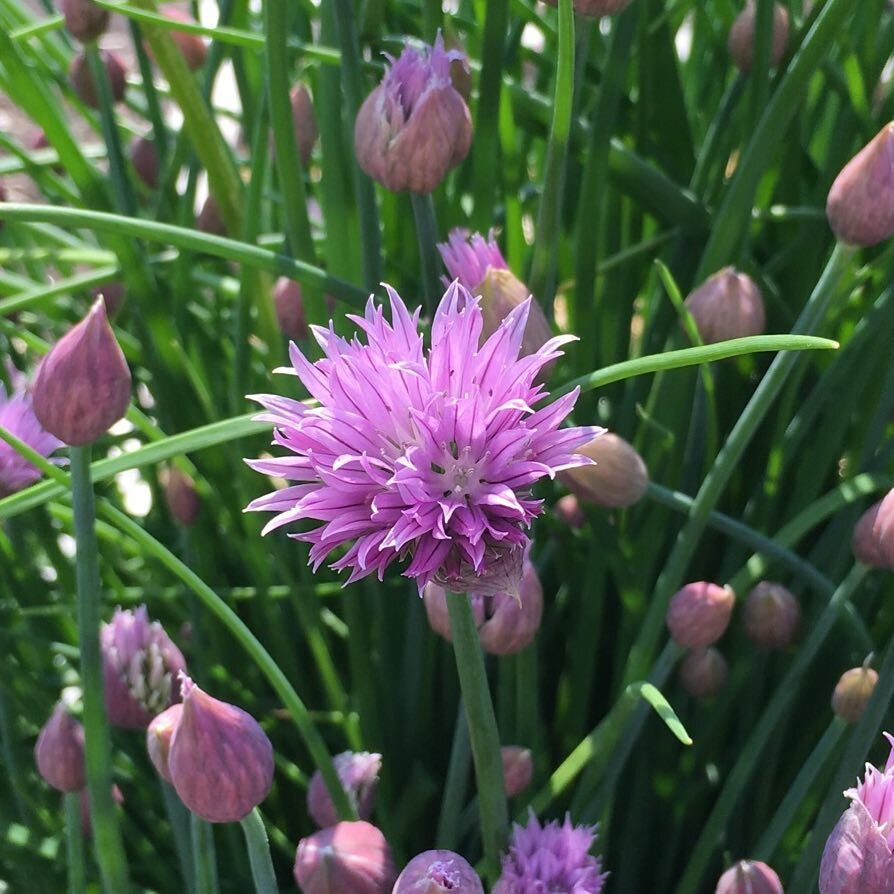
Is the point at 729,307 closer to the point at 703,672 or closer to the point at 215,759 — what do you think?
the point at 703,672

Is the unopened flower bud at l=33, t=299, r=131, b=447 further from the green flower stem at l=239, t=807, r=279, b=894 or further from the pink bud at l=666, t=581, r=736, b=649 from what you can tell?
the pink bud at l=666, t=581, r=736, b=649

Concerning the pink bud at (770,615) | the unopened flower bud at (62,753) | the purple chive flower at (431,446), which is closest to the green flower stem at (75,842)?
the unopened flower bud at (62,753)

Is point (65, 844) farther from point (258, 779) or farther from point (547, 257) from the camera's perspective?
point (547, 257)

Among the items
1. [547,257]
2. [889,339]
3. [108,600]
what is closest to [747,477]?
[889,339]

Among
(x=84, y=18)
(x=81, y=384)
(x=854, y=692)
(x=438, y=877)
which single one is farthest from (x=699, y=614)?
(x=84, y=18)

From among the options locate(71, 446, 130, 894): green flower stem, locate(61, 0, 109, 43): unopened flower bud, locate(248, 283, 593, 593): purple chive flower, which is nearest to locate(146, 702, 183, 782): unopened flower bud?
locate(71, 446, 130, 894): green flower stem

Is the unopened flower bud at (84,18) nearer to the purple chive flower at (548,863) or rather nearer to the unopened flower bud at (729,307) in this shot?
the unopened flower bud at (729,307)
